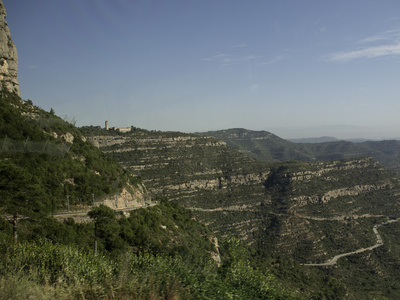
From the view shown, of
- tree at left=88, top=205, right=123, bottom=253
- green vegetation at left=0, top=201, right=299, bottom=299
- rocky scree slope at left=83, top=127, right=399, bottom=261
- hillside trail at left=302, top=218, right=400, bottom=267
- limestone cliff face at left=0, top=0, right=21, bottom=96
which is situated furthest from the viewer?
rocky scree slope at left=83, top=127, right=399, bottom=261

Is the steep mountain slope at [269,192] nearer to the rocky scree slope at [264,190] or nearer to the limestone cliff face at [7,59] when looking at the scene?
the rocky scree slope at [264,190]

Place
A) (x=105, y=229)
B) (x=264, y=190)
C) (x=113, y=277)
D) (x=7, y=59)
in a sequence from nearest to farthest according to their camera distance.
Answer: (x=113, y=277) → (x=105, y=229) → (x=7, y=59) → (x=264, y=190)

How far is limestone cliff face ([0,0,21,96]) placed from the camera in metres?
36.2

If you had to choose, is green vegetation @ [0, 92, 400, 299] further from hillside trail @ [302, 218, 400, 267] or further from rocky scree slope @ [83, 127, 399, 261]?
hillside trail @ [302, 218, 400, 267]

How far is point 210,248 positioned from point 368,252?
163ft

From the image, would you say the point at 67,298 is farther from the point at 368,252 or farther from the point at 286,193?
the point at 286,193

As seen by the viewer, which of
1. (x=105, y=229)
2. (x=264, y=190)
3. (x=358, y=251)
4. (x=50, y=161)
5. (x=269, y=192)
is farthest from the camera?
(x=264, y=190)

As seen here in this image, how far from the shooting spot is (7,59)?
37.4m

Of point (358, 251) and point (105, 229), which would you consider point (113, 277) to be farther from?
point (358, 251)

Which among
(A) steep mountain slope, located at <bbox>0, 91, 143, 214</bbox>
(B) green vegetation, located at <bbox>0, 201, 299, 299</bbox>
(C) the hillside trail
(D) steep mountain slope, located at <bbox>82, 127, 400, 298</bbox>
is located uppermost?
(A) steep mountain slope, located at <bbox>0, 91, 143, 214</bbox>

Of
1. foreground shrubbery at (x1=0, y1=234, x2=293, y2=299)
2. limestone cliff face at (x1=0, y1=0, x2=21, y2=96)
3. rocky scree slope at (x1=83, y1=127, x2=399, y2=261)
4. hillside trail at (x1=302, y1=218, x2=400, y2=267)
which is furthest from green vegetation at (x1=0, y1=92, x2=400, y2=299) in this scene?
limestone cliff face at (x1=0, y1=0, x2=21, y2=96)

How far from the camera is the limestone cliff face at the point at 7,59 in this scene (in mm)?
36188

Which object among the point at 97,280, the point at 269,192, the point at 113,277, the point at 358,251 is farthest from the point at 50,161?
the point at 269,192

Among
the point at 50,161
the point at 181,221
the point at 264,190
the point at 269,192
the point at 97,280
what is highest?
the point at 50,161
